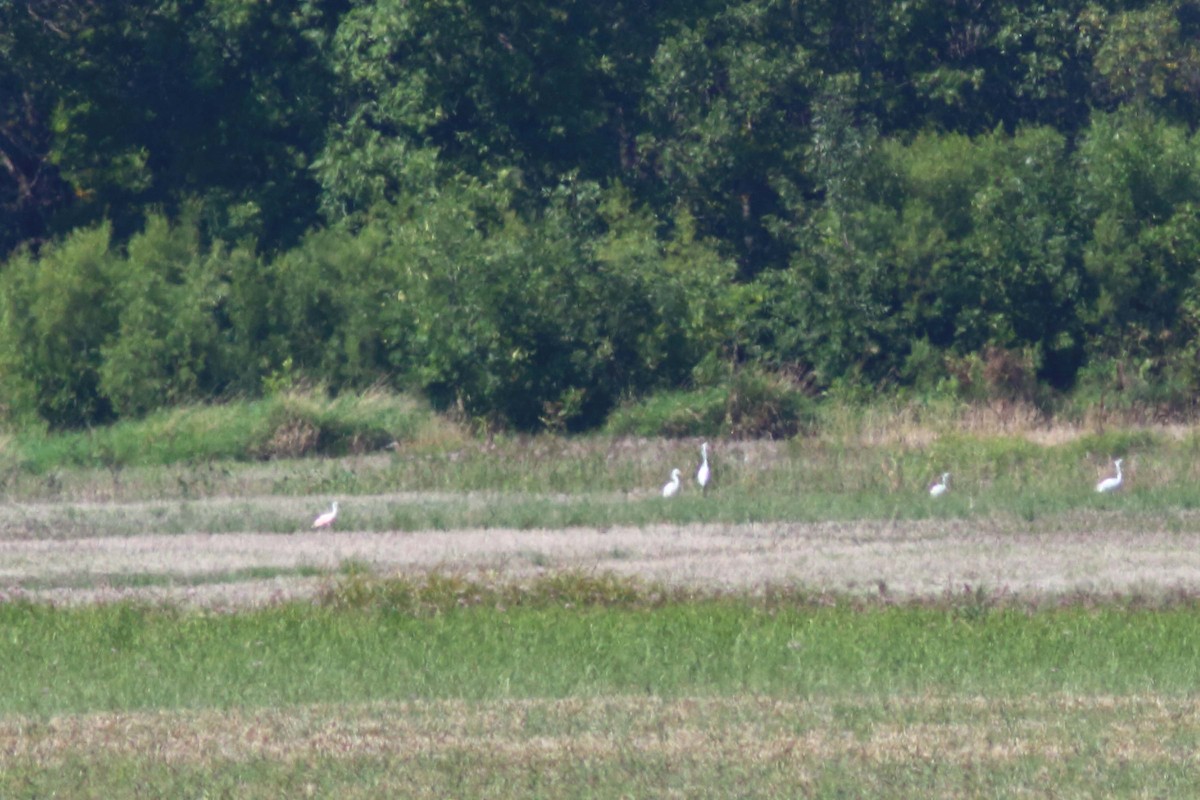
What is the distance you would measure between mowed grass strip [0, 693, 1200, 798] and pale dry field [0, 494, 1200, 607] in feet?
14.2

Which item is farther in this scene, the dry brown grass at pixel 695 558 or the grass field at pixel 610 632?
the dry brown grass at pixel 695 558

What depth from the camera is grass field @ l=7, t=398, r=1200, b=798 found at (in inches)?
318

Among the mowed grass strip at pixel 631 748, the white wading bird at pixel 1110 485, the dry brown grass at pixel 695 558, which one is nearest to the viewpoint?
the mowed grass strip at pixel 631 748

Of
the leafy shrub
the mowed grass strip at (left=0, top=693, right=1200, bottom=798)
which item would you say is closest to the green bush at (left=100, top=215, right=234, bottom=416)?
the leafy shrub

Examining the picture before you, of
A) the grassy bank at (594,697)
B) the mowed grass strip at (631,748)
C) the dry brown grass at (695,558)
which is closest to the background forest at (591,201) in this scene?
the dry brown grass at (695,558)

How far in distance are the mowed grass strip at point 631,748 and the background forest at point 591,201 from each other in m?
20.4

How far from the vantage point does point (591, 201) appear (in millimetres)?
32406

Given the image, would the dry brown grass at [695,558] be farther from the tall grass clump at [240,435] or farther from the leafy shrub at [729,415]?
the leafy shrub at [729,415]

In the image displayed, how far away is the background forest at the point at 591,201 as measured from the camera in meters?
30.9

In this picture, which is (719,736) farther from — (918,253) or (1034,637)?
(918,253)

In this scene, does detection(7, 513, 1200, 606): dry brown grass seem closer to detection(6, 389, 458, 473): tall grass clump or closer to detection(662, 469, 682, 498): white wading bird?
detection(662, 469, 682, 498): white wading bird

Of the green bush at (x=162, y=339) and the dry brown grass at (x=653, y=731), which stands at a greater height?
the dry brown grass at (x=653, y=731)

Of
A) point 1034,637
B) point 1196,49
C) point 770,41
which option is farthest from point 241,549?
point 1196,49

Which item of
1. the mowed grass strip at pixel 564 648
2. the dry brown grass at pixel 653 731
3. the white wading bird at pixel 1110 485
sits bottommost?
the white wading bird at pixel 1110 485
